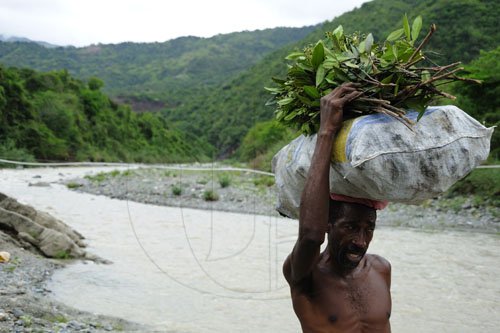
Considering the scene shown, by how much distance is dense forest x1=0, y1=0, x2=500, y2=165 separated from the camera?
1948 cm

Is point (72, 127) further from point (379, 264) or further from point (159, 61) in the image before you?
point (159, 61)

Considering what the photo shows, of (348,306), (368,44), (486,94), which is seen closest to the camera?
(368,44)

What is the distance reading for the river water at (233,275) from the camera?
5570mm

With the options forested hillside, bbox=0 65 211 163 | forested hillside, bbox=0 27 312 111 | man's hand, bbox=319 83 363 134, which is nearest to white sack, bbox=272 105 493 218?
man's hand, bbox=319 83 363 134

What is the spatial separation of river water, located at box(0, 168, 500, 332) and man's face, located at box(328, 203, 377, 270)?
3.49 metres

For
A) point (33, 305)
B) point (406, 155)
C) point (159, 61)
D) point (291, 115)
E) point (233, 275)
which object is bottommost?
point (233, 275)

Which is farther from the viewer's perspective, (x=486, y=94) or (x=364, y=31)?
(x=364, y=31)

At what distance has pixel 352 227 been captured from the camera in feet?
6.25

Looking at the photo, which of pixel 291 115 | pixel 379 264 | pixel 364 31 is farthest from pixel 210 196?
pixel 364 31

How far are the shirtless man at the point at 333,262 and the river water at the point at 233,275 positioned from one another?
3256mm

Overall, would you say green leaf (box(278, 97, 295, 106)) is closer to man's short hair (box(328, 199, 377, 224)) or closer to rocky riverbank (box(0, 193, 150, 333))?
man's short hair (box(328, 199, 377, 224))

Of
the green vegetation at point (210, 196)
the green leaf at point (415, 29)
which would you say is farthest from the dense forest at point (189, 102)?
the green vegetation at point (210, 196)

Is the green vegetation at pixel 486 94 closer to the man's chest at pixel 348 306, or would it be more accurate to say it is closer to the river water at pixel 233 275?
the river water at pixel 233 275

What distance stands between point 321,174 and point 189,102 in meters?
64.9
